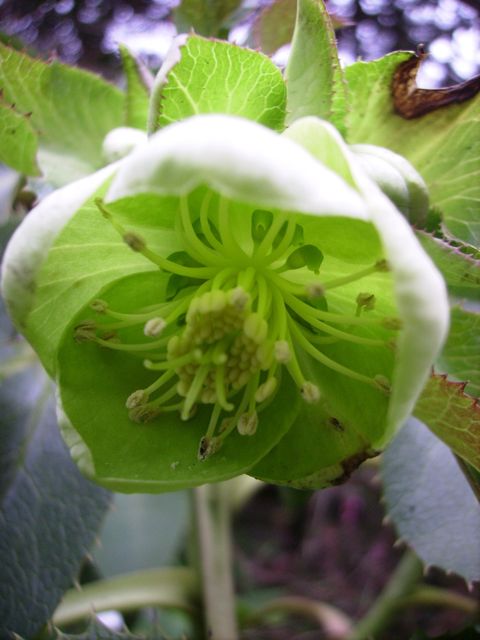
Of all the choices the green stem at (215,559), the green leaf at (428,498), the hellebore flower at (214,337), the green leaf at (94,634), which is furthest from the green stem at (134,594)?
the hellebore flower at (214,337)

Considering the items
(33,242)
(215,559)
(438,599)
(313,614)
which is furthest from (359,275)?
(313,614)

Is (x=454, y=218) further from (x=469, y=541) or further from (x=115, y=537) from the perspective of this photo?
(x=115, y=537)

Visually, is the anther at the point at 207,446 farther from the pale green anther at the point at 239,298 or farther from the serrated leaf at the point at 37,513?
the serrated leaf at the point at 37,513

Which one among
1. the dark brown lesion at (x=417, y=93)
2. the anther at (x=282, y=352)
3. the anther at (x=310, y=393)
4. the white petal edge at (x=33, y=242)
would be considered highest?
the white petal edge at (x=33, y=242)

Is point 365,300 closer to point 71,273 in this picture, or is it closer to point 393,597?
point 71,273

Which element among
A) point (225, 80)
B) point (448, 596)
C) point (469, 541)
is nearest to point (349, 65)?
point (225, 80)

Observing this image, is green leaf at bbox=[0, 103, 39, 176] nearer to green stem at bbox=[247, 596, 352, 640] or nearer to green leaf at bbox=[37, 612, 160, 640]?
green leaf at bbox=[37, 612, 160, 640]
